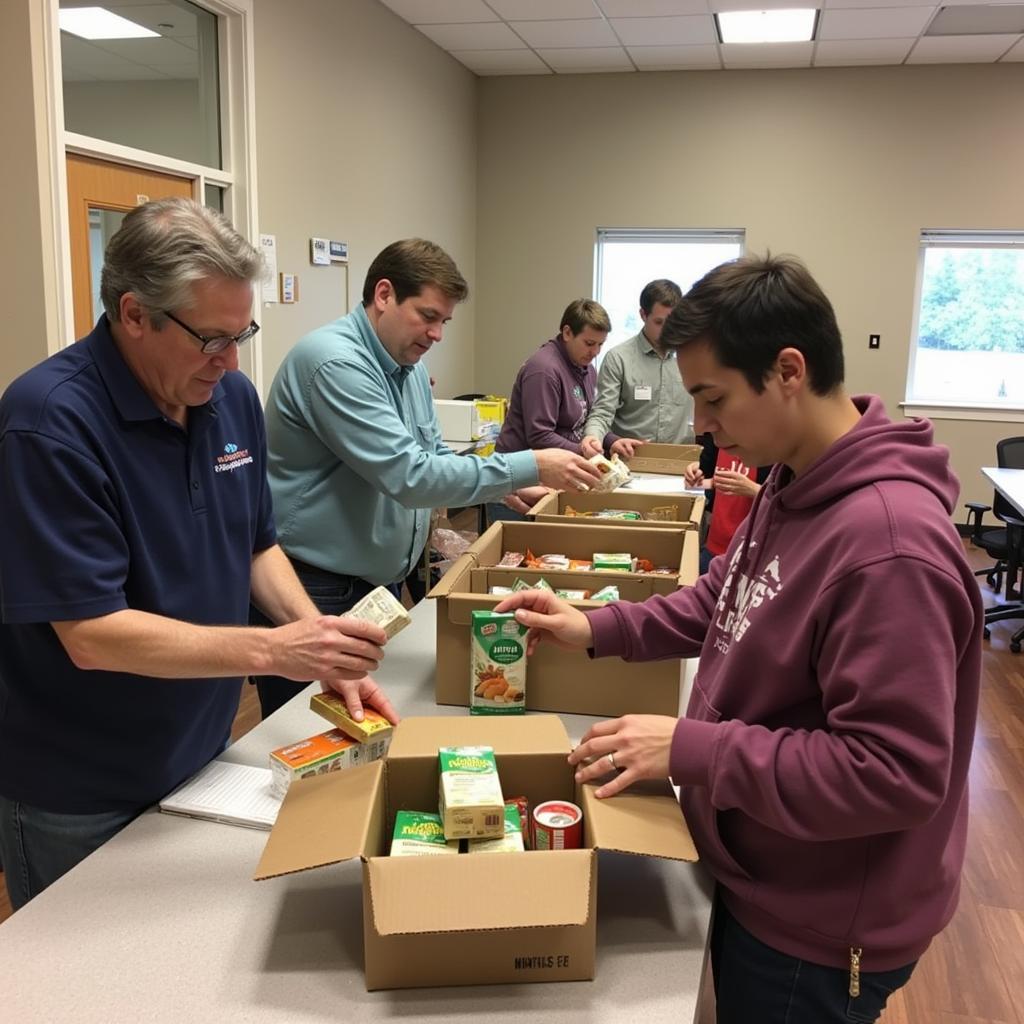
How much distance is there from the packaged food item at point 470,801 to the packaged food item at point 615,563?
0.98m

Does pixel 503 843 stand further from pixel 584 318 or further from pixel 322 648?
pixel 584 318

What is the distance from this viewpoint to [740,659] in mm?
1063

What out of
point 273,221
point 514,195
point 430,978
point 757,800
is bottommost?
point 430,978

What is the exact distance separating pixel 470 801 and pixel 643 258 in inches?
261

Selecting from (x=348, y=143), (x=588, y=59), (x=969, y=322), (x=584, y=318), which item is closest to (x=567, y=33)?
(x=588, y=59)

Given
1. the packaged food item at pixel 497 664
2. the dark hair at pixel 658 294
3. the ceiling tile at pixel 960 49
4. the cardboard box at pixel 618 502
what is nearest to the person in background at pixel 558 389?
the dark hair at pixel 658 294

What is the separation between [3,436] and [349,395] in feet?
2.92

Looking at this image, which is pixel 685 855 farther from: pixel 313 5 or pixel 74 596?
pixel 313 5

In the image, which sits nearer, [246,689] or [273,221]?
[246,689]

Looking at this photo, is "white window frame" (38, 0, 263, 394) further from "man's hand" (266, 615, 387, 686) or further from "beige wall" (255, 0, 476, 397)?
"man's hand" (266, 615, 387, 686)

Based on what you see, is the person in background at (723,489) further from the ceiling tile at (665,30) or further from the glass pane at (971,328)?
the glass pane at (971,328)

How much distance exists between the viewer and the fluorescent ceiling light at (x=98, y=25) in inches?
137

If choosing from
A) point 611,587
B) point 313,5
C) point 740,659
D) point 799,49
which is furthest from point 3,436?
point 799,49

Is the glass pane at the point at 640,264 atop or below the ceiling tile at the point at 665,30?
below
